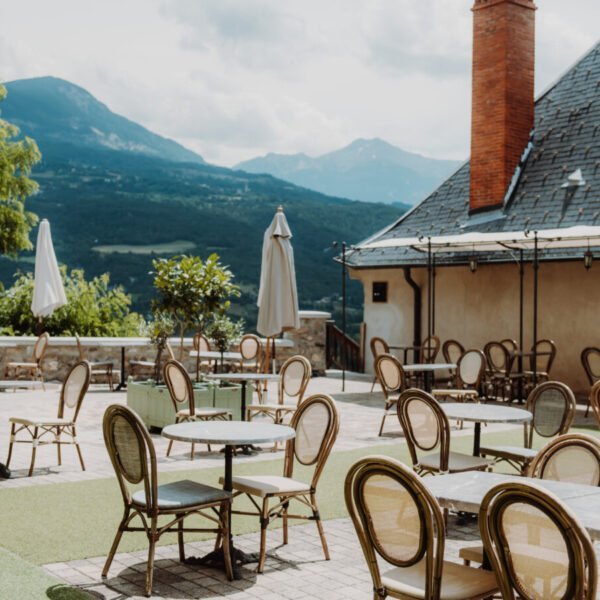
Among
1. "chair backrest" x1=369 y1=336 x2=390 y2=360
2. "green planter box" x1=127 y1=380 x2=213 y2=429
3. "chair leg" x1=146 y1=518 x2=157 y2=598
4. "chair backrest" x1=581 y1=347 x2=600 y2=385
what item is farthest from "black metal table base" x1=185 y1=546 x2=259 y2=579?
"chair backrest" x1=369 y1=336 x2=390 y2=360

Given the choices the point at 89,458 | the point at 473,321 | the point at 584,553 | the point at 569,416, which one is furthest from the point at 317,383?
the point at 584,553

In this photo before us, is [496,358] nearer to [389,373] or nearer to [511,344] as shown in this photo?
[511,344]

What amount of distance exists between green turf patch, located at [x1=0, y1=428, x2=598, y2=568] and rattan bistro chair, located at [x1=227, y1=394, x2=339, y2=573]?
0.66m

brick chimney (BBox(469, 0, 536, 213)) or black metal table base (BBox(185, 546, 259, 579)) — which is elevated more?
brick chimney (BBox(469, 0, 536, 213))

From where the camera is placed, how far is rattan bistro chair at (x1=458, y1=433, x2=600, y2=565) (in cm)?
433

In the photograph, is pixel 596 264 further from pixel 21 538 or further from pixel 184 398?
pixel 21 538

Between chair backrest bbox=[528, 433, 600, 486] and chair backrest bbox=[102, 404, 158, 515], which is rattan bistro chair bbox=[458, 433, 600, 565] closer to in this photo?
chair backrest bbox=[528, 433, 600, 486]

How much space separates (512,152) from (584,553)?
15141mm

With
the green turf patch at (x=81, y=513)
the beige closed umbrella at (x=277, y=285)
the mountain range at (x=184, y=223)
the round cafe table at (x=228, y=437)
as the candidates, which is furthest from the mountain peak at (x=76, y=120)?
the round cafe table at (x=228, y=437)

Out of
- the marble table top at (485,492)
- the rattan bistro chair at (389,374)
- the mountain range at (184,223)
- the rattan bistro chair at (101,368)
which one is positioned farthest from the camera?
the mountain range at (184,223)

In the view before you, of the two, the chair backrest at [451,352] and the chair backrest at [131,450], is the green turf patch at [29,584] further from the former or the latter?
the chair backrest at [451,352]

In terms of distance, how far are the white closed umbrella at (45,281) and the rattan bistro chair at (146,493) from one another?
11.1 m

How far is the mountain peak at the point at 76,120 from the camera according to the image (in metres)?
125

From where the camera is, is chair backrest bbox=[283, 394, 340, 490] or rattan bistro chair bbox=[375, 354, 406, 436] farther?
rattan bistro chair bbox=[375, 354, 406, 436]
